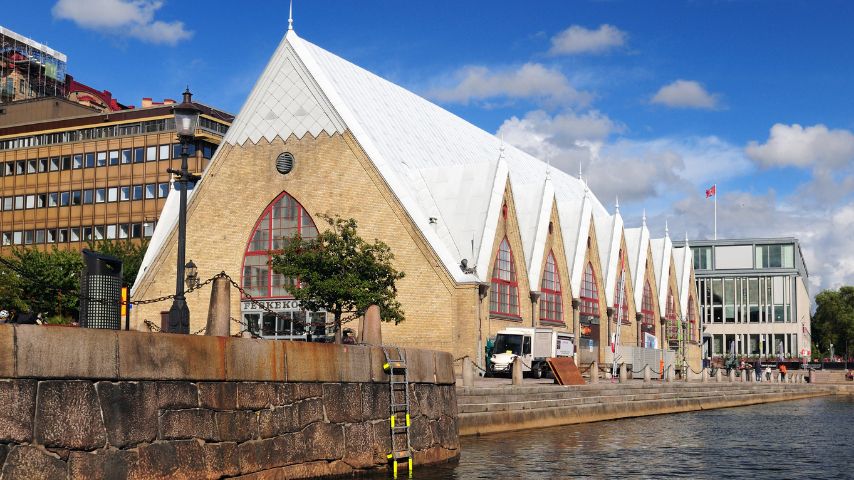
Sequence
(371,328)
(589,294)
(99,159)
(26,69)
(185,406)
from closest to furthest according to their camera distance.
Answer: (185,406) → (371,328) → (589,294) → (99,159) → (26,69)

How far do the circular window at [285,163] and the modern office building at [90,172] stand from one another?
29262 millimetres

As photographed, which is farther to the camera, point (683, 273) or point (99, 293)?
point (683, 273)

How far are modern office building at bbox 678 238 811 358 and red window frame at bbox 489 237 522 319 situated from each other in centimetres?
6819

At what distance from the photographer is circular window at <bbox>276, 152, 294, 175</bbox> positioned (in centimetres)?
5062

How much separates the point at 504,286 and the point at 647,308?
1080 inches

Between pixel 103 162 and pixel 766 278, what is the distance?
73.7m

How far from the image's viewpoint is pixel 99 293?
1444cm

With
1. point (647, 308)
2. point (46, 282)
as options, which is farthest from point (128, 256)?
point (647, 308)

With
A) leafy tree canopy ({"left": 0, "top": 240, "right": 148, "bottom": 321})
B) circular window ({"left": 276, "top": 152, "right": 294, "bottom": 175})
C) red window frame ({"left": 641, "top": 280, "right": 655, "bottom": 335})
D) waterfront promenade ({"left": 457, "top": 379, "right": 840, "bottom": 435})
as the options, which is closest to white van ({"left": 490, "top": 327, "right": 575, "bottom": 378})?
waterfront promenade ({"left": 457, "top": 379, "right": 840, "bottom": 435})

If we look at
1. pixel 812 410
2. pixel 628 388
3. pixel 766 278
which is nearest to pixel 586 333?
pixel 812 410

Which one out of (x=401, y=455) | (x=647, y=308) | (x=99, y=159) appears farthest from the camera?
(x=99, y=159)

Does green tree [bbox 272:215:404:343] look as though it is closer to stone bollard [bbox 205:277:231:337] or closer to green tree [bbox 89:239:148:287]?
green tree [bbox 89:239:148:287]

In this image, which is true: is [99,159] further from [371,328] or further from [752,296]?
[752,296]

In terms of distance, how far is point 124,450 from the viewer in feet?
42.1
